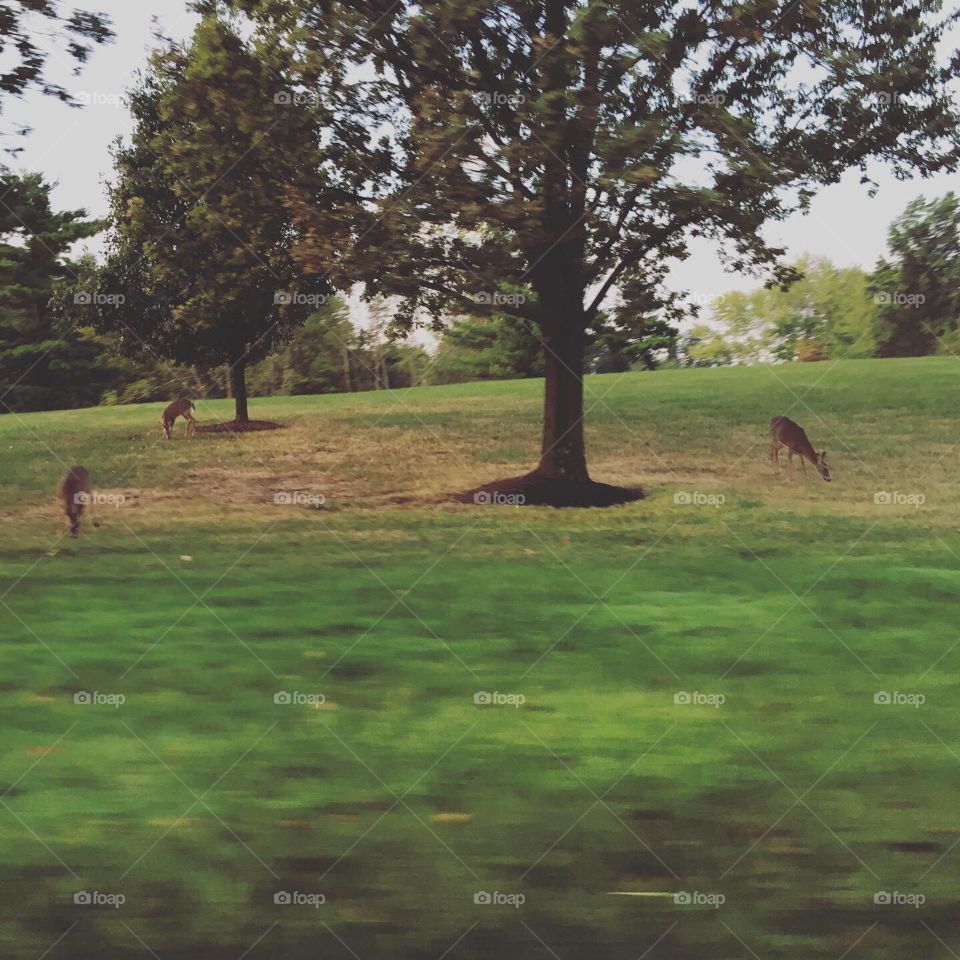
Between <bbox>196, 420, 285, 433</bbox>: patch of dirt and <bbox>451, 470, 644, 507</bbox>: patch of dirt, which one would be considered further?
<bbox>196, 420, 285, 433</bbox>: patch of dirt

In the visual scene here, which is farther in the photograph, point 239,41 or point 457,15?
point 239,41

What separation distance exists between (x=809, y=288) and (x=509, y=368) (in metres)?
15.4

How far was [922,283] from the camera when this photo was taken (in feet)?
165

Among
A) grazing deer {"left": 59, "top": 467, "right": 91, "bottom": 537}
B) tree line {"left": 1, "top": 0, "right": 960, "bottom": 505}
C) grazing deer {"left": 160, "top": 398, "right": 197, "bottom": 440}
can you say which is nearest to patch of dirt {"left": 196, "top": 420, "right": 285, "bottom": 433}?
grazing deer {"left": 160, "top": 398, "right": 197, "bottom": 440}

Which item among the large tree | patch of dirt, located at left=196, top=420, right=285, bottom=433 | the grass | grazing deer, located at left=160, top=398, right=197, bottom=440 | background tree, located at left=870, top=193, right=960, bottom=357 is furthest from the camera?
background tree, located at left=870, top=193, right=960, bottom=357

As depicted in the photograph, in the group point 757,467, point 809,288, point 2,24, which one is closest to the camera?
point 2,24

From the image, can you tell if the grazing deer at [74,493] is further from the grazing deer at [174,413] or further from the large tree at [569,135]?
the grazing deer at [174,413]

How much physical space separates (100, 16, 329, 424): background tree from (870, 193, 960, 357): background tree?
31934 mm

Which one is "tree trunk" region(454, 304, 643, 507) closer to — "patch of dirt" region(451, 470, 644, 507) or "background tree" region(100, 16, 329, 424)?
"patch of dirt" region(451, 470, 644, 507)

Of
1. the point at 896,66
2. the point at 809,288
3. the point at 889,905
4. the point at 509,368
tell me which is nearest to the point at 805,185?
the point at 896,66

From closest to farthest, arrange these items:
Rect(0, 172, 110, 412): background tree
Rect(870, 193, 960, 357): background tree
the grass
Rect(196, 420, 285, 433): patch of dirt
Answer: the grass
Rect(196, 420, 285, 433): patch of dirt
Rect(0, 172, 110, 412): background tree
Rect(870, 193, 960, 357): background tree

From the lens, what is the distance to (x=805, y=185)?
1720 cm

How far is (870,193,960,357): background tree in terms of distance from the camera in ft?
161

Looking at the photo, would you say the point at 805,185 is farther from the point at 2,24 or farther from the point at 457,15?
the point at 2,24
